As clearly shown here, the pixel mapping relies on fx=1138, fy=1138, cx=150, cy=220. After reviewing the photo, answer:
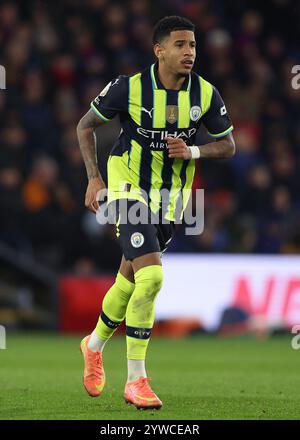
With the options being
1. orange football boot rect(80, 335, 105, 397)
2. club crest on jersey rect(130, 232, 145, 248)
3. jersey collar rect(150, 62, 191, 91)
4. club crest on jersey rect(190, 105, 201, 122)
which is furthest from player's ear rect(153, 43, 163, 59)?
orange football boot rect(80, 335, 105, 397)

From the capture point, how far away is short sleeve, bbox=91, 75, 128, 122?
21.5 ft

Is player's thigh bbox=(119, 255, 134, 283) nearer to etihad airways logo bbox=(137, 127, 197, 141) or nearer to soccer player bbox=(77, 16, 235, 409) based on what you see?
soccer player bbox=(77, 16, 235, 409)

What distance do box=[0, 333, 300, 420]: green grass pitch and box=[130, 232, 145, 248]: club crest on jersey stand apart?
894 mm

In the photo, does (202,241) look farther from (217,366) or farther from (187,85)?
(187,85)

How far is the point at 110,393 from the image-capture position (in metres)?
6.97

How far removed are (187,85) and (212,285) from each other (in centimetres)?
A: 683

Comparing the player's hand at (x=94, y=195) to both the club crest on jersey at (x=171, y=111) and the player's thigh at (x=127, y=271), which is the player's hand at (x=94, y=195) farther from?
the club crest on jersey at (x=171, y=111)

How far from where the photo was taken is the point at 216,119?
21.8 ft

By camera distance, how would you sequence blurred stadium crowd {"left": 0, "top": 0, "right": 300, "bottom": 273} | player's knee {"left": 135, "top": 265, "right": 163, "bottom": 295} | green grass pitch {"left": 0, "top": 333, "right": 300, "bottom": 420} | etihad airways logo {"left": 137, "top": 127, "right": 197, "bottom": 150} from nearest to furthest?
green grass pitch {"left": 0, "top": 333, "right": 300, "bottom": 420} < player's knee {"left": 135, "top": 265, "right": 163, "bottom": 295} < etihad airways logo {"left": 137, "top": 127, "right": 197, "bottom": 150} < blurred stadium crowd {"left": 0, "top": 0, "right": 300, "bottom": 273}

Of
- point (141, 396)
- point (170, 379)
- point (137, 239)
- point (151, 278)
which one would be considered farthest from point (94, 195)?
point (170, 379)

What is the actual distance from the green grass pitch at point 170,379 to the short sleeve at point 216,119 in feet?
5.14

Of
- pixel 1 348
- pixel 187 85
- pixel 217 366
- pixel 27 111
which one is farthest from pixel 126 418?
pixel 27 111

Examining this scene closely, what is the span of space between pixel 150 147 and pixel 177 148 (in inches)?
9.4

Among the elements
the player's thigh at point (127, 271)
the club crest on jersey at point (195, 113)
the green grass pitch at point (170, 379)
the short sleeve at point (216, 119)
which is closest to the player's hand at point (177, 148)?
the club crest on jersey at point (195, 113)
